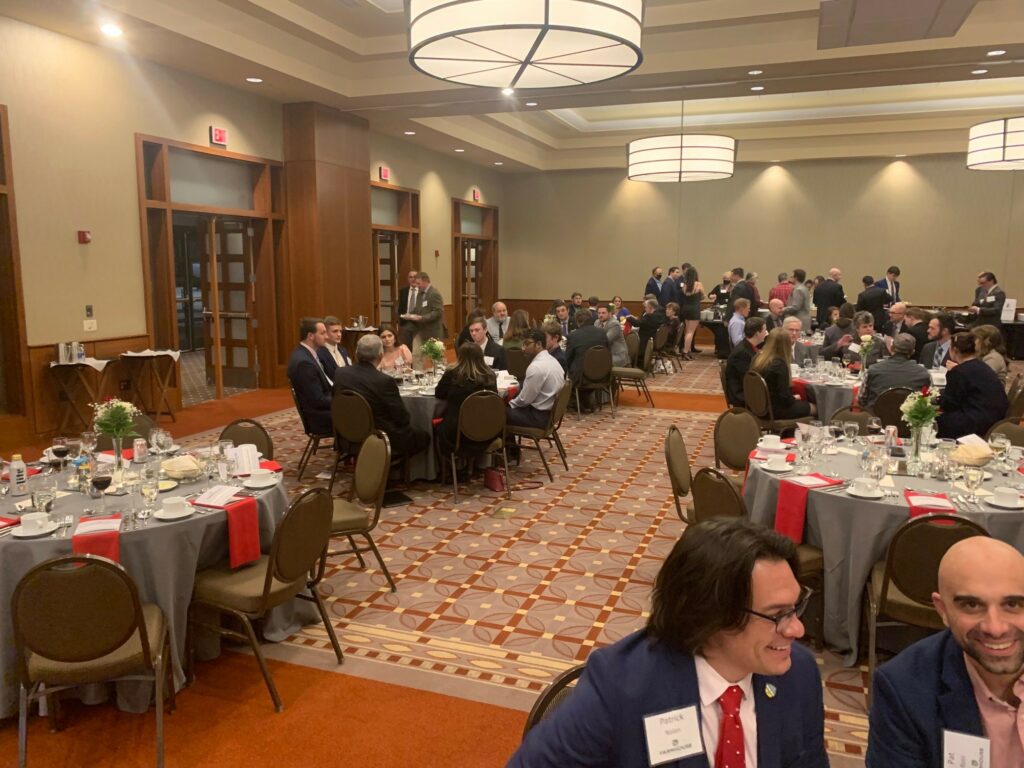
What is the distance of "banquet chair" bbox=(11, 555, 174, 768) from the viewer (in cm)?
268

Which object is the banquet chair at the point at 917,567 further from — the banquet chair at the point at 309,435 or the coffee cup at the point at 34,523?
the banquet chair at the point at 309,435

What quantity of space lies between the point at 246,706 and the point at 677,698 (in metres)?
2.46

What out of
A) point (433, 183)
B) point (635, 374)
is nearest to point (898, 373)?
point (635, 374)

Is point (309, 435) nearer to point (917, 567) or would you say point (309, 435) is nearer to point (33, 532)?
point (33, 532)

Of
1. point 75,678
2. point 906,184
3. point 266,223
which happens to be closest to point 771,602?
point 75,678

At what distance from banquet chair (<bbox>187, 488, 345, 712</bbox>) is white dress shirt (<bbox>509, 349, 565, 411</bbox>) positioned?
320cm

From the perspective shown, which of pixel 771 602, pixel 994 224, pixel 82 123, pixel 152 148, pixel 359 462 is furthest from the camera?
pixel 994 224

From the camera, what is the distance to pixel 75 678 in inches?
Result: 111

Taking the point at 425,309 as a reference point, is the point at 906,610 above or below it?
below

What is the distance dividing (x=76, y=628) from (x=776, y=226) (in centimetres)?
1689

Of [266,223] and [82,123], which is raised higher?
[82,123]

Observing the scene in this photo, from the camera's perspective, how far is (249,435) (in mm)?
4828

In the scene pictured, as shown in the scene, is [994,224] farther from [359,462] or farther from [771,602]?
[771,602]

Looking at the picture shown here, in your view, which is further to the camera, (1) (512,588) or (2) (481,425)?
(2) (481,425)
